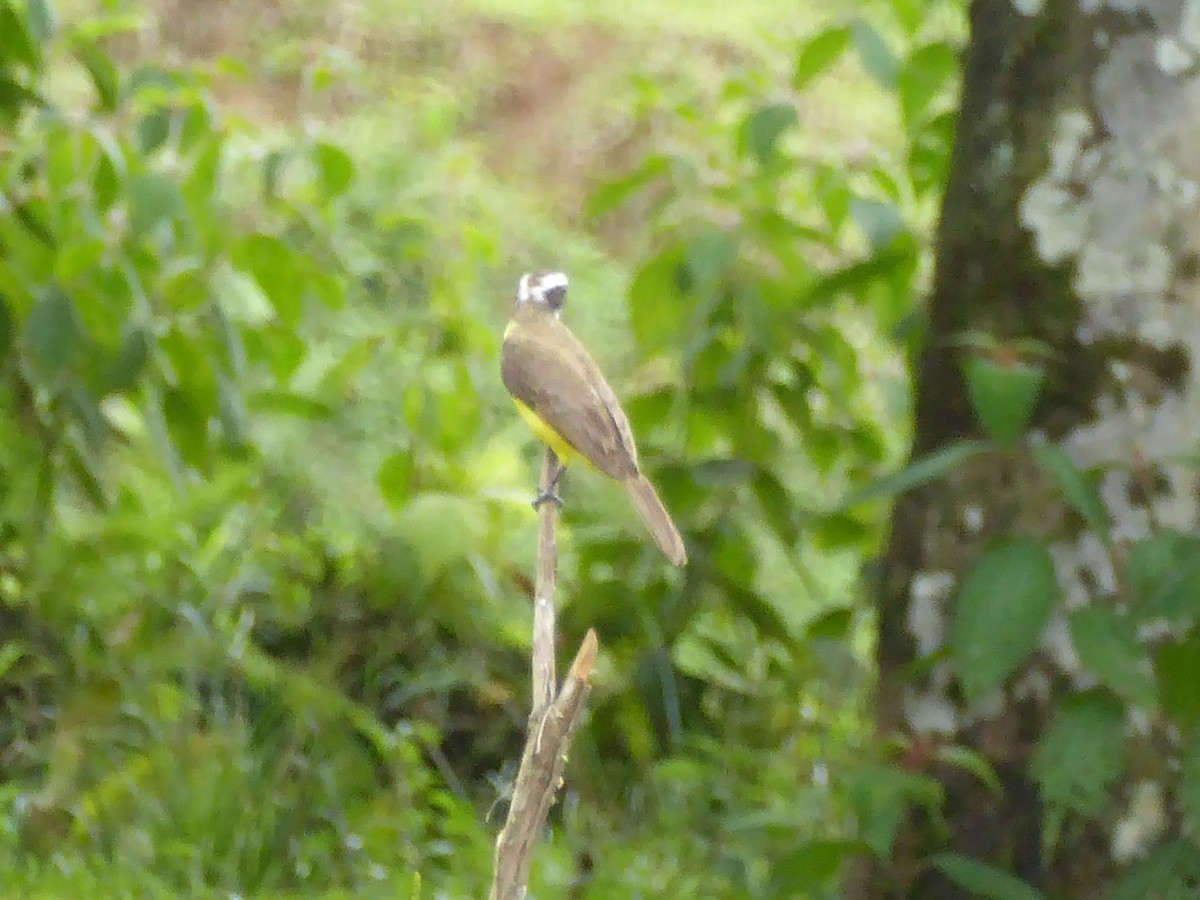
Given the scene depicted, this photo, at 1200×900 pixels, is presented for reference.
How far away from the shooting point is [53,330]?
2.92 meters

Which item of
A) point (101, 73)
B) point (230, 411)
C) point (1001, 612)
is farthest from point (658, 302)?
point (1001, 612)

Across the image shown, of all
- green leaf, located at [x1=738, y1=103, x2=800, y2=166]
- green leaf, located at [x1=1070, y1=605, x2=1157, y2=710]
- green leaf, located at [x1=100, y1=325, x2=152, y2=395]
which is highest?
green leaf, located at [x1=738, y1=103, x2=800, y2=166]

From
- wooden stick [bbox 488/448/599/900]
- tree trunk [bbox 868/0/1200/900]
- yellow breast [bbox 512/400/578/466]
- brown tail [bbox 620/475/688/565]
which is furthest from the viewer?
tree trunk [bbox 868/0/1200/900]

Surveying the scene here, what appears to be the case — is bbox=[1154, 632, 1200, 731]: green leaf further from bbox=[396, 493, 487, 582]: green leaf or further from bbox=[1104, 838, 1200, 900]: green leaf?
bbox=[396, 493, 487, 582]: green leaf

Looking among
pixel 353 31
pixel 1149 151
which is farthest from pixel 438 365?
pixel 353 31

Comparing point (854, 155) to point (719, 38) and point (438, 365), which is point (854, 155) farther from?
point (719, 38)

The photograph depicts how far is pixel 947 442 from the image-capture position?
2.63m

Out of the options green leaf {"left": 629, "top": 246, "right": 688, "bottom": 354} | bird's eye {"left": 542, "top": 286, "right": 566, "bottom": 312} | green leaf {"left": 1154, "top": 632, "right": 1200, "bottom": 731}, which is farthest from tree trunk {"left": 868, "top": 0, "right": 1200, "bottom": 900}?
bird's eye {"left": 542, "top": 286, "right": 566, "bottom": 312}

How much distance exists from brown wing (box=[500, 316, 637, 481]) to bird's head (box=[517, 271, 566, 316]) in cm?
2

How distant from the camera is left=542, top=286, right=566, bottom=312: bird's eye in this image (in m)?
1.62

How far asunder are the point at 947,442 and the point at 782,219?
2.41 ft

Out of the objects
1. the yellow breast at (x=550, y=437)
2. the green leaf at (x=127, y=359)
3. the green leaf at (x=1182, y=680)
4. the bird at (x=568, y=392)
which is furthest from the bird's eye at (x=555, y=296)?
the green leaf at (x=127, y=359)

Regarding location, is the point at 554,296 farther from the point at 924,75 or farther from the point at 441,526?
the point at 441,526

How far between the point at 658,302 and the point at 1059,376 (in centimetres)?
102
